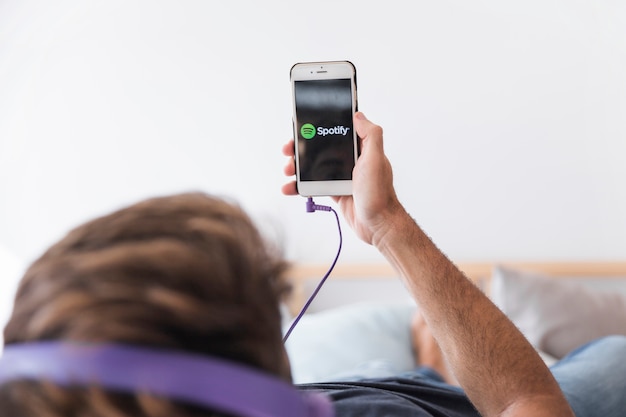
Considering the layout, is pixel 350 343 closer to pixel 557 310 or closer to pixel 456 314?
pixel 557 310

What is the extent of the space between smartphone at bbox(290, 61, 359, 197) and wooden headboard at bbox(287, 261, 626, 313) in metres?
0.74

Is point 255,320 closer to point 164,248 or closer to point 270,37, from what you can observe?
point 164,248

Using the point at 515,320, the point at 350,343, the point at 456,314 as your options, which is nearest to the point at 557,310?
the point at 515,320

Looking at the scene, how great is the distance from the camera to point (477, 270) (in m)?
1.96

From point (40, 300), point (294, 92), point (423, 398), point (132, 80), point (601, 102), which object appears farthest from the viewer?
point (132, 80)

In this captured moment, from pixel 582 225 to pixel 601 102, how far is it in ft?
1.18

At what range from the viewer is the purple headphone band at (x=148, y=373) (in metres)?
0.45

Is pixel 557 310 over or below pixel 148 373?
below

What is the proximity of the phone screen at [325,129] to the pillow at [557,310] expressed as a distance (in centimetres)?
85

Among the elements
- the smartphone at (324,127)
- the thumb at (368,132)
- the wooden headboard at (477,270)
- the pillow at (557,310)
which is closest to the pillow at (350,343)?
the wooden headboard at (477,270)

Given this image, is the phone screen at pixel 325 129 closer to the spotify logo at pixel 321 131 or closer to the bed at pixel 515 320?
the spotify logo at pixel 321 131

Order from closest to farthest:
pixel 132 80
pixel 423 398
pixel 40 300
Result: pixel 40 300
pixel 423 398
pixel 132 80

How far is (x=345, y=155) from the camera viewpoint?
1136 millimetres

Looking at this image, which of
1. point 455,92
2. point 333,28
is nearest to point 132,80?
point 333,28
